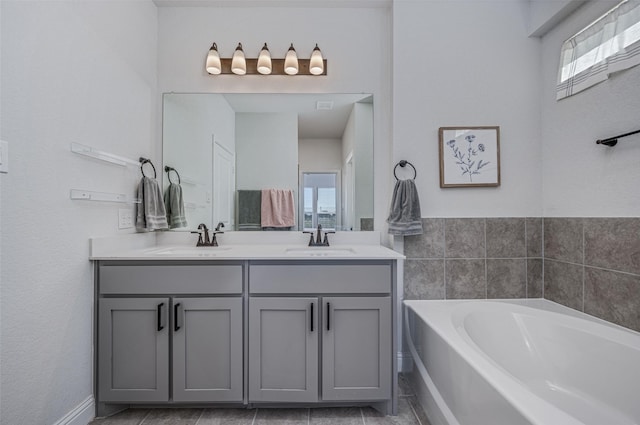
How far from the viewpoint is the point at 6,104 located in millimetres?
1143

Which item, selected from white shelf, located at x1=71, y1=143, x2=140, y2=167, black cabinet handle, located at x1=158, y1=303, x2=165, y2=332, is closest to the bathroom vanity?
black cabinet handle, located at x1=158, y1=303, x2=165, y2=332

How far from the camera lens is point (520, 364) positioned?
1587mm

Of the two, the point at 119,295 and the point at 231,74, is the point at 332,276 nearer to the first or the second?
the point at 119,295

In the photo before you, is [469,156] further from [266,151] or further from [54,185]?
[54,185]

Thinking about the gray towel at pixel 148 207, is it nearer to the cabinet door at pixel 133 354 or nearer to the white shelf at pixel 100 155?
the white shelf at pixel 100 155

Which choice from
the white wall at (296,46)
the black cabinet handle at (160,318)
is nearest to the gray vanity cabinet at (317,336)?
the black cabinet handle at (160,318)

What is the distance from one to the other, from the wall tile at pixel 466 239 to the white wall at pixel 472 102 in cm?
7

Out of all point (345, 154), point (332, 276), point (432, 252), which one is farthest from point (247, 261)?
point (432, 252)

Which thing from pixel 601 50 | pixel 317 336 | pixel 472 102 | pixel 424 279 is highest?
pixel 601 50

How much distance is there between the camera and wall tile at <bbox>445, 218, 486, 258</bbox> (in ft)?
6.65

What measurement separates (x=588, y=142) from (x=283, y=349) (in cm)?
207

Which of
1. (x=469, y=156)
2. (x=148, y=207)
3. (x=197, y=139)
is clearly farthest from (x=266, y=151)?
(x=469, y=156)

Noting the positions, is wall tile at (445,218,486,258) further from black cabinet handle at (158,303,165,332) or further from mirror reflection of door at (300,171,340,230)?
black cabinet handle at (158,303,165,332)

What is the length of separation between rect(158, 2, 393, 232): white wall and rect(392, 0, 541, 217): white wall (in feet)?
0.48
